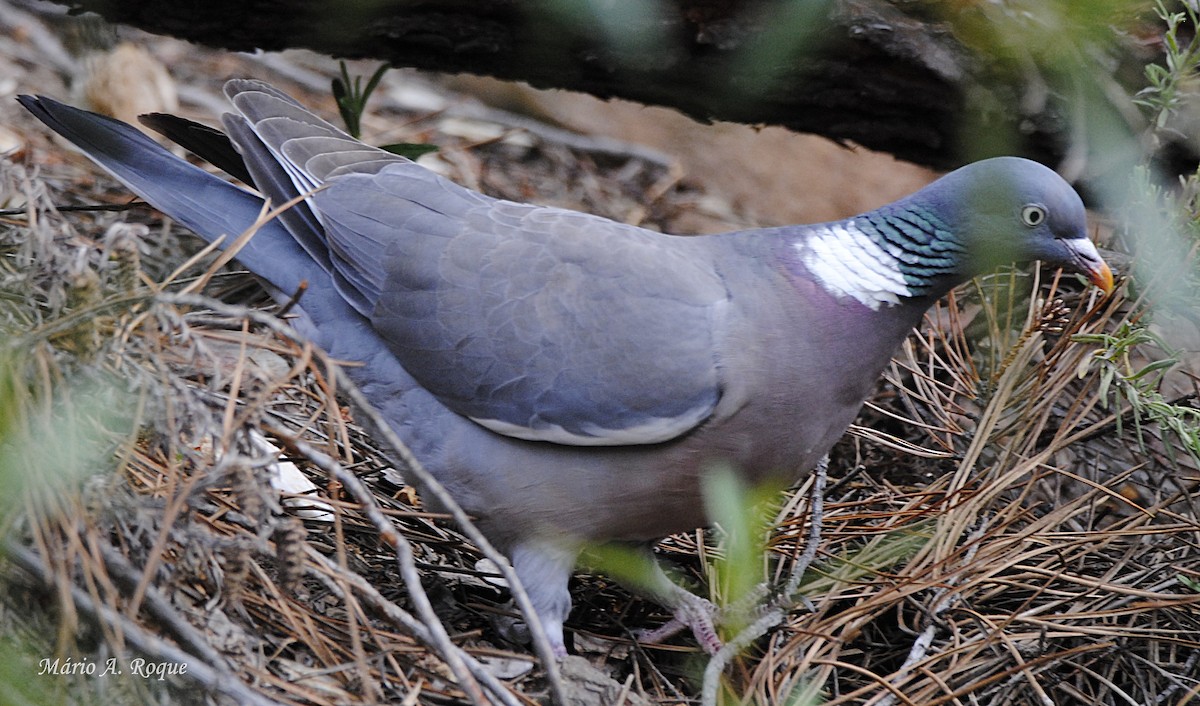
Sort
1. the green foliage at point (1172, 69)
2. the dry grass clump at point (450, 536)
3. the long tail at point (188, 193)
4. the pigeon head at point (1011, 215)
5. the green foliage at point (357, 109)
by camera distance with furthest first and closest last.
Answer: the green foliage at point (357, 109) → the long tail at point (188, 193) → the pigeon head at point (1011, 215) → the green foliage at point (1172, 69) → the dry grass clump at point (450, 536)

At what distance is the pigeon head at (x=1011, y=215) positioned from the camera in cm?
270

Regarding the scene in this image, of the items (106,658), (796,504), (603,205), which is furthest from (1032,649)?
(603,205)

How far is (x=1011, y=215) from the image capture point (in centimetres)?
276

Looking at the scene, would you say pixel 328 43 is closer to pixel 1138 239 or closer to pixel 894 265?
pixel 894 265

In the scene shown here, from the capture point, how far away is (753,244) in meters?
2.99

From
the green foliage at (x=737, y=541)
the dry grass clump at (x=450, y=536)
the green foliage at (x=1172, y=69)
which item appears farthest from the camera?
the green foliage at (x=1172, y=69)

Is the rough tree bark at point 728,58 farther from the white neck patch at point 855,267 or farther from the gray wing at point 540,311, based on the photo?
the white neck patch at point 855,267

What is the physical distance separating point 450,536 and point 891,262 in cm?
152

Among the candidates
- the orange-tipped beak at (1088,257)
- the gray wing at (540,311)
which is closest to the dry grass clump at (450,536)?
the orange-tipped beak at (1088,257)

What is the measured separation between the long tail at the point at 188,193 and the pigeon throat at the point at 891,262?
1488mm

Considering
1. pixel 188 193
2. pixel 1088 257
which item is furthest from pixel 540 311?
pixel 1088 257

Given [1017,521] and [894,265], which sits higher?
[894,265]

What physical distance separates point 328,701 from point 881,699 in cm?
131

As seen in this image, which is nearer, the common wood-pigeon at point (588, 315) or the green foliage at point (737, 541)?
the green foliage at point (737, 541)
